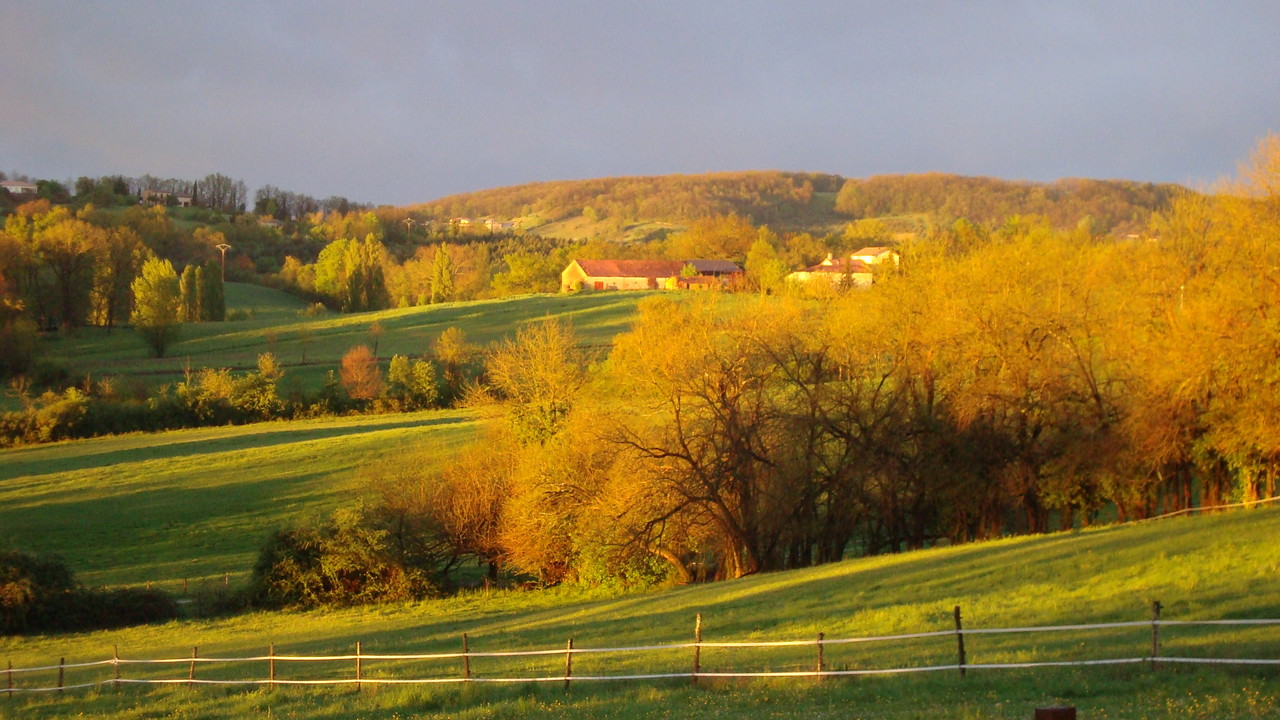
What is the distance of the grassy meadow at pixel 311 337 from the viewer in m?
77.6

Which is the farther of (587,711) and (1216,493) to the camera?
(1216,493)

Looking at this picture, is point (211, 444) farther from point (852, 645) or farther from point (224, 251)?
point (224, 251)

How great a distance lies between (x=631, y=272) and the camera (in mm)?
129250

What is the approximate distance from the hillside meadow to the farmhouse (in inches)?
3802

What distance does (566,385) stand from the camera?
132 feet

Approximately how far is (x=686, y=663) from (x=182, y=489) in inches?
1603

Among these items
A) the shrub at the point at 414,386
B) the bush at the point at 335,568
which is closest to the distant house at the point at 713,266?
the shrub at the point at 414,386

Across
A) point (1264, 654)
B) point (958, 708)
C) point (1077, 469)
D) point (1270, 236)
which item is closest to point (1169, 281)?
Answer: point (1270, 236)

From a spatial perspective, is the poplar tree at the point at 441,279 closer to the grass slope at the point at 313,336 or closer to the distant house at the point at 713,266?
the grass slope at the point at 313,336

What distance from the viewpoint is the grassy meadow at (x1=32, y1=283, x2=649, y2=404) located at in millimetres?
77625

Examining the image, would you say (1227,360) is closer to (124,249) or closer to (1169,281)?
(1169,281)

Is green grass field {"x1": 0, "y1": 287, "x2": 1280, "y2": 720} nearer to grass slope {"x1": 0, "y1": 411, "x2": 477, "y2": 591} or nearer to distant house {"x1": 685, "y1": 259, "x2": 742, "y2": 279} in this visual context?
grass slope {"x1": 0, "y1": 411, "x2": 477, "y2": 591}

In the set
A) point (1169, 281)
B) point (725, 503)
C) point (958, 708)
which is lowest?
point (725, 503)

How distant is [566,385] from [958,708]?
100 ft
